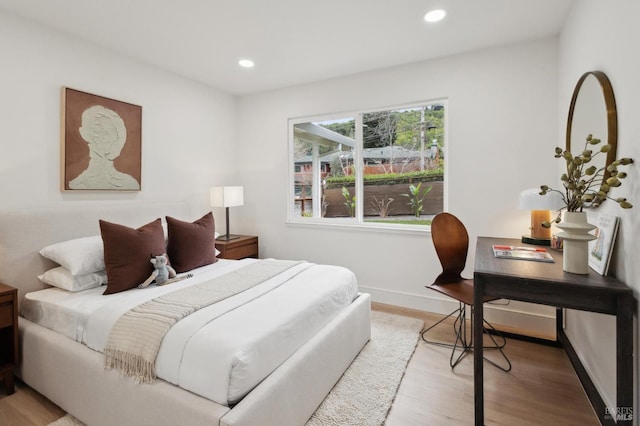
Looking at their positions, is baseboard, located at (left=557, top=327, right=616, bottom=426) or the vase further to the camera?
baseboard, located at (left=557, top=327, right=616, bottom=426)

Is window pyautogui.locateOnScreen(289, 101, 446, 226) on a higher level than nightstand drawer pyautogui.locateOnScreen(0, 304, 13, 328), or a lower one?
higher

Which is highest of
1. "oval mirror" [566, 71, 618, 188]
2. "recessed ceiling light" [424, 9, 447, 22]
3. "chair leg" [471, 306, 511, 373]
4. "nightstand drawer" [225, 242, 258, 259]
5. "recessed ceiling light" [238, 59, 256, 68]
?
"recessed ceiling light" [238, 59, 256, 68]

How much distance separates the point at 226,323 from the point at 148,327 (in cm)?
39

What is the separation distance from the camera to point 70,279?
86.0 inches

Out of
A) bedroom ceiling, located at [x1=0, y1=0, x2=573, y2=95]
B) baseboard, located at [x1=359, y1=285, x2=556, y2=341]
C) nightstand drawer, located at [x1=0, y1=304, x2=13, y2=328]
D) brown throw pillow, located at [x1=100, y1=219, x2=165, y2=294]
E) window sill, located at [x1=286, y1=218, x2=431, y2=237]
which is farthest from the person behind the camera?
window sill, located at [x1=286, y1=218, x2=431, y2=237]

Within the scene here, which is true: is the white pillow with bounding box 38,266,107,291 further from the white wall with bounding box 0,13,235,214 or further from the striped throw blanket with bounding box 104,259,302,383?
the striped throw blanket with bounding box 104,259,302,383

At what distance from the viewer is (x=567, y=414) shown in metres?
1.78

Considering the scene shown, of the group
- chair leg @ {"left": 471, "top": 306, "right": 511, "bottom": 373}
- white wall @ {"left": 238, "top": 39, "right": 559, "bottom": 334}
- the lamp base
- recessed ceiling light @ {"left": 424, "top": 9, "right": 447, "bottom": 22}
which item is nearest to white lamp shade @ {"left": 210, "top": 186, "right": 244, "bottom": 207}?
white wall @ {"left": 238, "top": 39, "right": 559, "bottom": 334}

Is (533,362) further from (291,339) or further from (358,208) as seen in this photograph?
(358,208)

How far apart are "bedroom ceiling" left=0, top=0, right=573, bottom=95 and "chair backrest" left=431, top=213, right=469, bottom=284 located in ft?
5.12

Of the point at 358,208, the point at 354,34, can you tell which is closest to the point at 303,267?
the point at 358,208

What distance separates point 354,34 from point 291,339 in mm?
2431

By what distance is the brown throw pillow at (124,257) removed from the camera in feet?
7.09

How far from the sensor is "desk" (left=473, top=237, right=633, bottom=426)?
1323 mm
